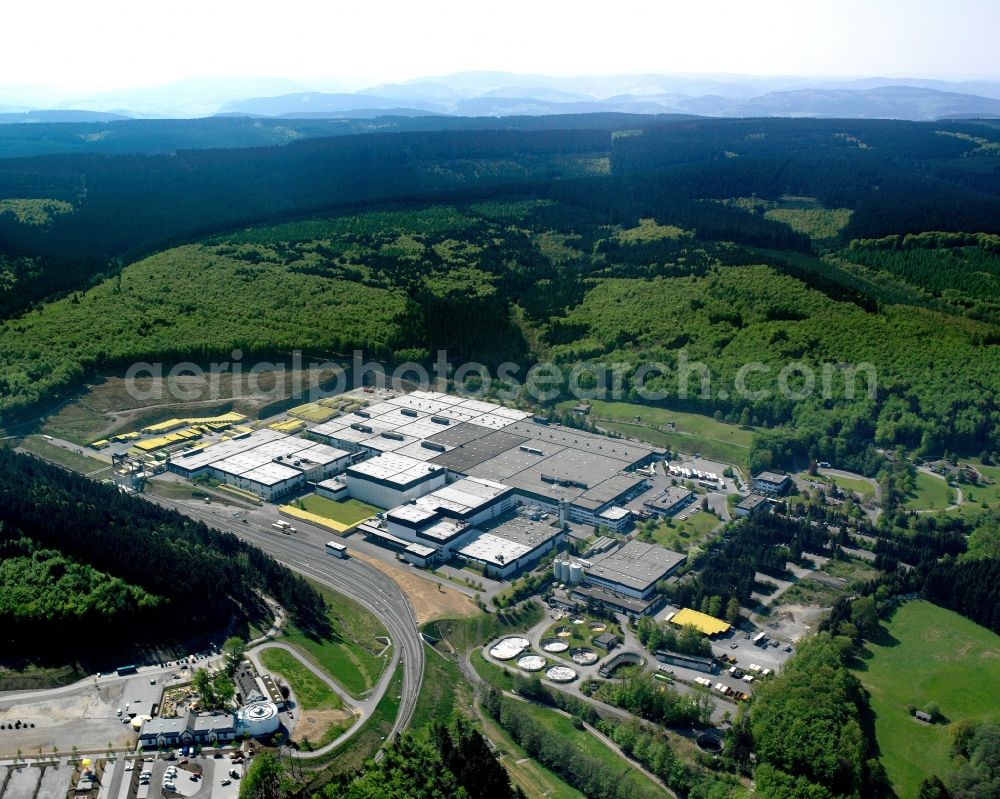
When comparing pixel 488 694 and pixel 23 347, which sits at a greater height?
pixel 23 347

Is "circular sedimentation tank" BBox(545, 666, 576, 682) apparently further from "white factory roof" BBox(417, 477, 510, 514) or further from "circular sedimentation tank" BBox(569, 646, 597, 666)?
"white factory roof" BBox(417, 477, 510, 514)

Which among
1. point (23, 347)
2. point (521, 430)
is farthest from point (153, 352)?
point (521, 430)

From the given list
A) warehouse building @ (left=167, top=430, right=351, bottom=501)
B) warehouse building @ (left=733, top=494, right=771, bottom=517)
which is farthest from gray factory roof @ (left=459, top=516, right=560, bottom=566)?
warehouse building @ (left=167, top=430, right=351, bottom=501)

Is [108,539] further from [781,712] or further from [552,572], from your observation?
[781,712]

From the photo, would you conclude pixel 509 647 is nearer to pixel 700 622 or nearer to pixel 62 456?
pixel 700 622

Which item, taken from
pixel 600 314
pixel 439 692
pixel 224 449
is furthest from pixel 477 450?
pixel 600 314

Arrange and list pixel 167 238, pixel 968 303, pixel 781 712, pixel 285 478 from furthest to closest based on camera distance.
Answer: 1. pixel 167 238
2. pixel 968 303
3. pixel 285 478
4. pixel 781 712

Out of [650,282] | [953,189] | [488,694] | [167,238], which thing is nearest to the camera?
[488,694]
